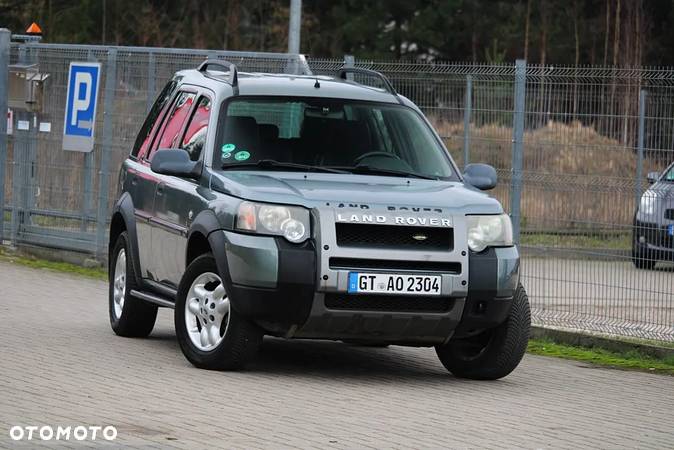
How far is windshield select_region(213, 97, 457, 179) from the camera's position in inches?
448

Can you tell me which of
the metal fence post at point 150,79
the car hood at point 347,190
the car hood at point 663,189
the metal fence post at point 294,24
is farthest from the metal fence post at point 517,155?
the metal fence post at point 294,24

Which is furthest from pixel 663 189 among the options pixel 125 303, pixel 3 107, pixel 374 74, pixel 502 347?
pixel 3 107

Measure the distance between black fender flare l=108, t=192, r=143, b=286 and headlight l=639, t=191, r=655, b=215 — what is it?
12.6 ft

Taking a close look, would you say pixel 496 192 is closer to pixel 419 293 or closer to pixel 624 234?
pixel 624 234

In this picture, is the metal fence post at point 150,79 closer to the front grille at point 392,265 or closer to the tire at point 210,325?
the tire at point 210,325

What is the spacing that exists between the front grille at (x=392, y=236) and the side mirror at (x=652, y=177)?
325 cm

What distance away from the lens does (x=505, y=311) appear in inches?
423

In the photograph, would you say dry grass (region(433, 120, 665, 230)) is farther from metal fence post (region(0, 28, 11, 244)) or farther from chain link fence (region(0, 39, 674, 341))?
metal fence post (region(0, 28, 11, 244))

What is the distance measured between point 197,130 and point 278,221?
1.68 meters

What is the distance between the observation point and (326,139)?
11609 millimetres

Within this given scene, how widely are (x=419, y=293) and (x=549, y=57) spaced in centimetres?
4760

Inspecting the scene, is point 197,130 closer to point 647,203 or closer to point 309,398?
point 309,398

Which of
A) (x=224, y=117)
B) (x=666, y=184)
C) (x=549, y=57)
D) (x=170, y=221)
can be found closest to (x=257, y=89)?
(x=224, y=117)

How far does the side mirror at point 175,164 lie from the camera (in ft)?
37.0
